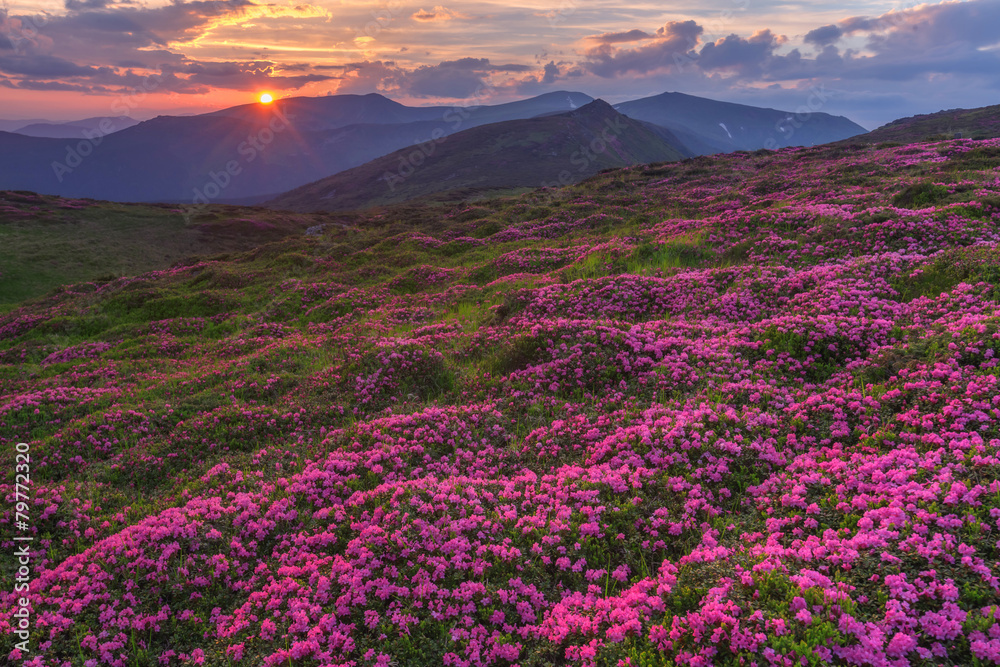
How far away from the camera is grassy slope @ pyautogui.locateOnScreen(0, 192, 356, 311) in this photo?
4878cm

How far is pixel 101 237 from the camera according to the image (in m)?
62.3

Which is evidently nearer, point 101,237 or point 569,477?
point 569,477

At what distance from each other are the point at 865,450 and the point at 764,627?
4.86 metres

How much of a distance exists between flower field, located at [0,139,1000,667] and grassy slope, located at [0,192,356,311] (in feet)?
119

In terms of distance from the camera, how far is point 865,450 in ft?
27.5

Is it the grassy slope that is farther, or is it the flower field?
the grassy slope

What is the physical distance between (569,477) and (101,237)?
77011 millimetres

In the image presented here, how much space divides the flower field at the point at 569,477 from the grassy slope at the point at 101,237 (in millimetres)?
36359

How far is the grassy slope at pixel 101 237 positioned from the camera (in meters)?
48.8

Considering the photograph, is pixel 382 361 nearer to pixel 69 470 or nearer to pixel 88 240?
pixel 69 470

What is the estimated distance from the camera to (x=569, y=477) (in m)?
9.21

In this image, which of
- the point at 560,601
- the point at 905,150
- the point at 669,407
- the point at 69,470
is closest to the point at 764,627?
the point at 560,601

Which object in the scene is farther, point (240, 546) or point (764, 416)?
point (764, 416)

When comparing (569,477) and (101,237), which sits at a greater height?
(569,477)
